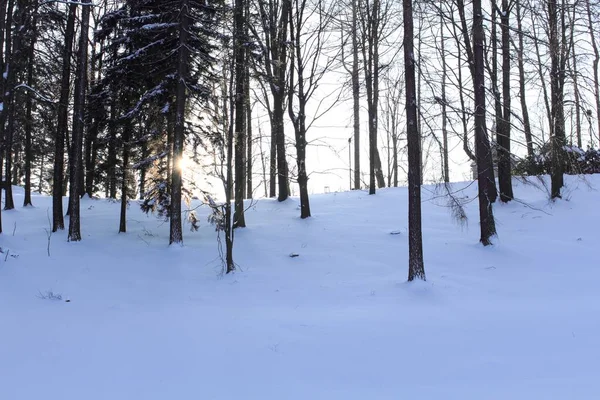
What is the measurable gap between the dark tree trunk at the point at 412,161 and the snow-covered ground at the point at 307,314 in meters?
0.54

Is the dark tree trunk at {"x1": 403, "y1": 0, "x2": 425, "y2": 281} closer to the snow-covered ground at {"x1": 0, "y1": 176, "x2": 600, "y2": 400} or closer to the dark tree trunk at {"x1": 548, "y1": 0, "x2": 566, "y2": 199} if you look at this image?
the snow-covered ground at {"x1": 0, "y1": 176, "x2": 600, "y2": 400}

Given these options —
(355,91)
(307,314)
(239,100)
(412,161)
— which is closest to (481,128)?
(412,161)

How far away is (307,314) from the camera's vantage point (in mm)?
6672

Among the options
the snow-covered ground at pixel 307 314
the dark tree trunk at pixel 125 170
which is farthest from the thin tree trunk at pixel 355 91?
the dark tree trunk at pixel 125 170

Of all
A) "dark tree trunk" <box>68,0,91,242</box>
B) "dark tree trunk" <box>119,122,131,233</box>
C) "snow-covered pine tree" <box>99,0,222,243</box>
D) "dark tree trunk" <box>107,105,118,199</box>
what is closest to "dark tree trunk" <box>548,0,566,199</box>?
"snow-covered pine tree" <box>99,0,222,243</box>

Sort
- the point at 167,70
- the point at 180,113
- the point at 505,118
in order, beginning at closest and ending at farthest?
the point at 180,113 < the point at 167,70 < the point at 505,118

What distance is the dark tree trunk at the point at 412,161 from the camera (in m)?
8.16

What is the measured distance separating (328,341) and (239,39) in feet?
31.8

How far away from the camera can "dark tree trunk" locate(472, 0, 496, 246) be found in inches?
418

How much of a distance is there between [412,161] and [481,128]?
3.40 meters

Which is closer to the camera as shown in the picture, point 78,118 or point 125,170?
point 78,118

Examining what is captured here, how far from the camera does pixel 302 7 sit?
48.4ft

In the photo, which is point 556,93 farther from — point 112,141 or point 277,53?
point 112,141

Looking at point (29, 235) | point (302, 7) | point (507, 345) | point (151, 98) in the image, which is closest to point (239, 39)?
point (151, 98)
